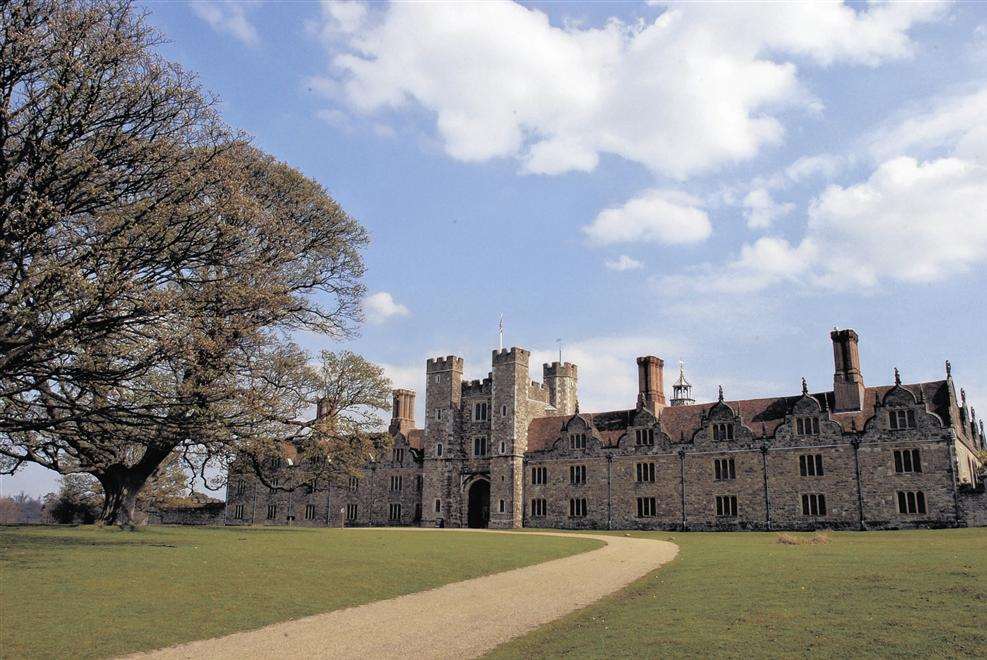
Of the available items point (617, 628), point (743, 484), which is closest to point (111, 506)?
point (617, 628)

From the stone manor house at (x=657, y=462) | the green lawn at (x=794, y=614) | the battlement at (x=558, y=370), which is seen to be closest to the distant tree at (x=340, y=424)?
the stone manor house at (x=657, y=462)

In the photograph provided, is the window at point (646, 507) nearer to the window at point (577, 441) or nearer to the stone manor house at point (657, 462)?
the stone manor house at point (657, 462)

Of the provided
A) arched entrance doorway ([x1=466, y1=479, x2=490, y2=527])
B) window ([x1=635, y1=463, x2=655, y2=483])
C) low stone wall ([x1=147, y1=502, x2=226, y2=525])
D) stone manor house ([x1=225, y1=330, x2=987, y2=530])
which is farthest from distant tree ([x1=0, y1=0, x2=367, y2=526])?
low stone wall ([x1=147, y1=502, x2=226, y2=525])

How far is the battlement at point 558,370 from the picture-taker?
221ft

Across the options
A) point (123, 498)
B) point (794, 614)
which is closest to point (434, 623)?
point (794, 614)

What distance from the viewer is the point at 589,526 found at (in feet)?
178

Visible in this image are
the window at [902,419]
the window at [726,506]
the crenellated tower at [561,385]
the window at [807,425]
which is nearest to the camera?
the window at [902,419]

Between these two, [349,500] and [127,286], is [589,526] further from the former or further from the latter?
[127,286]

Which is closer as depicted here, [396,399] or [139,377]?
[139,377]

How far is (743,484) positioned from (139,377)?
3988 centimetres

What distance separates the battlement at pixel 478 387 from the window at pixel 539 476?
762 centimetres

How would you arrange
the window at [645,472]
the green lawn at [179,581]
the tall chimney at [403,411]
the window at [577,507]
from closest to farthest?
the green lawn at [179,581] < the window at [645,472] < the window at [577,507] < the tall chimney at [403,411]

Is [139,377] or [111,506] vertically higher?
[139,377]

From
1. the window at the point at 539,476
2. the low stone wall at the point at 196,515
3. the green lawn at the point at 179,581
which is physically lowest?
the low stone wall at the point at 196,515
